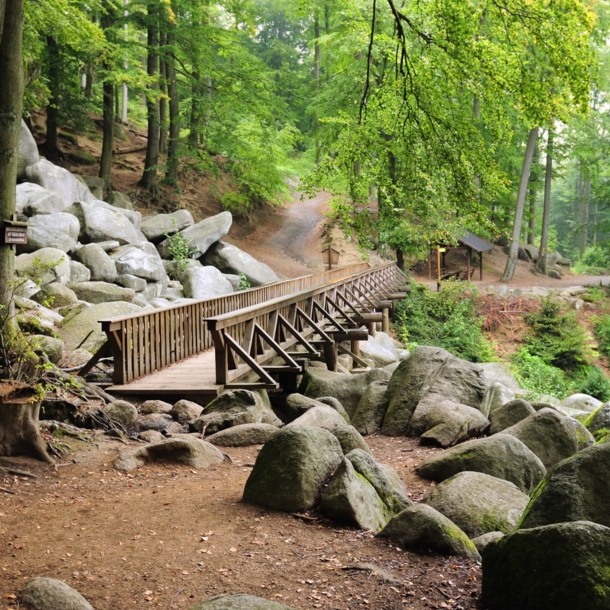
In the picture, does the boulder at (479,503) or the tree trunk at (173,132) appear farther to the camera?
the tree trunk at (173,132)

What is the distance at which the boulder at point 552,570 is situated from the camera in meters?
3.08

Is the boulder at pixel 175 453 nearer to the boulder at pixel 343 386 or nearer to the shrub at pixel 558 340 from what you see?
the boulder at pixel 343 386

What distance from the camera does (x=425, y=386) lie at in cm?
902

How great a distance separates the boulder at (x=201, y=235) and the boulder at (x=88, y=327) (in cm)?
930

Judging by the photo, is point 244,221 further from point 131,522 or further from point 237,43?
point 131,522

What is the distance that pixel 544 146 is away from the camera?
3378cm

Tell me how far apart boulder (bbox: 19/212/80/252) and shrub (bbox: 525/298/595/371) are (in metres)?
16.9

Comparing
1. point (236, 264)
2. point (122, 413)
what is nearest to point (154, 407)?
point (122, 413)

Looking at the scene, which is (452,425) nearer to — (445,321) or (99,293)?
(99,293)

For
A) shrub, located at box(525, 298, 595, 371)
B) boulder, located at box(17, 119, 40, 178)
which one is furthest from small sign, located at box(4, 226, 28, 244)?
shrub, located at box(525, 298, 595, 371)

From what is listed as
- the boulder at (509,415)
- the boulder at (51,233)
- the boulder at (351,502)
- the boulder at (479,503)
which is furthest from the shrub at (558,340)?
the boulder at (351,502)

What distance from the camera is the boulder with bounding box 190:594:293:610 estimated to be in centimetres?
290

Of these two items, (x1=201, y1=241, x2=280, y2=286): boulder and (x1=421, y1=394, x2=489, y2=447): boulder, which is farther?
(x1=201, y1=241, x2=280, y2=286): boulder

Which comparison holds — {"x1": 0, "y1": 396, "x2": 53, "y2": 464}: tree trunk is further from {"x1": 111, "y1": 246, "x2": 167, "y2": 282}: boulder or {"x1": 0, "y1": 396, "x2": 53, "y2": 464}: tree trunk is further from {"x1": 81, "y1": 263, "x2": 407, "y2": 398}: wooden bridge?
{"x1": 111, "y1": 246, "x2": 167, "y2": 282}: boulder
